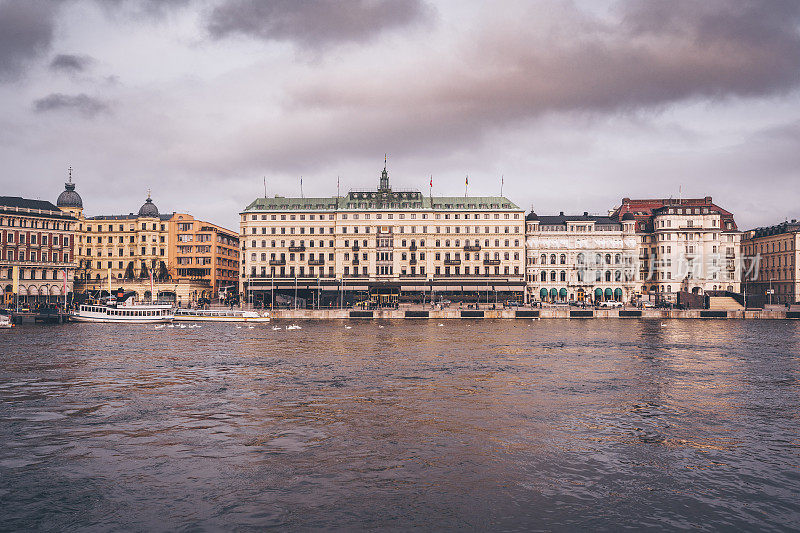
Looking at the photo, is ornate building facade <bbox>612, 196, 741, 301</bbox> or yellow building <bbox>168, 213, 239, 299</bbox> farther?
yellow building <bbox>168, 213, 239, 299</bbox>

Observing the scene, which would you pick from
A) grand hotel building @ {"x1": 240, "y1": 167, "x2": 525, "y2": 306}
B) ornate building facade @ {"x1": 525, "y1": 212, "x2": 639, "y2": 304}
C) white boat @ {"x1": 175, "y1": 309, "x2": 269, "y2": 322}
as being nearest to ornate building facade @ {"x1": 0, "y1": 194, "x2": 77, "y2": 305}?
white boat @ {"x1": 175, "y1": 309, "x2": 269, "y2": 322}

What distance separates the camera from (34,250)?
136875 millimetres

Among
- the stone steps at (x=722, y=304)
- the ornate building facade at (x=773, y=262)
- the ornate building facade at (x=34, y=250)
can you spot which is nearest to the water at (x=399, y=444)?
the stone steps at (x=722, y=304)

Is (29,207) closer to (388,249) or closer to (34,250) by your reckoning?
(34,250)

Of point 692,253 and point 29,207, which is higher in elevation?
point 29,207

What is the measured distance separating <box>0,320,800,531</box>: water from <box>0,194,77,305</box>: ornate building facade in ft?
310

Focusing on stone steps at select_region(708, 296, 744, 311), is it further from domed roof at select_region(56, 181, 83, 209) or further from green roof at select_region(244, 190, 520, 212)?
domed roof at select_region(56, 181, 83, 209)

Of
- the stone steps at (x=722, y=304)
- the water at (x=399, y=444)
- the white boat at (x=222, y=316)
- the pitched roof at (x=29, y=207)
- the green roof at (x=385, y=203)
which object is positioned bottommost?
the water at (x=399, y=444)

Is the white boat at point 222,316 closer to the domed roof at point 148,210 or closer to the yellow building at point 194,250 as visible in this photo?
the yellow building at point 194,250

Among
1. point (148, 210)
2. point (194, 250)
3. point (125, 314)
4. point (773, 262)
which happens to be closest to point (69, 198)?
point (148, 210)

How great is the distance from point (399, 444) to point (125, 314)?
9561cm

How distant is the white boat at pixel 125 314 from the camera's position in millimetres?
105062

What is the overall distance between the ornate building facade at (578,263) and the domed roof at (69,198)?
11941 centimetres

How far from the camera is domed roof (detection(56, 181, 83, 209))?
16200 cm
